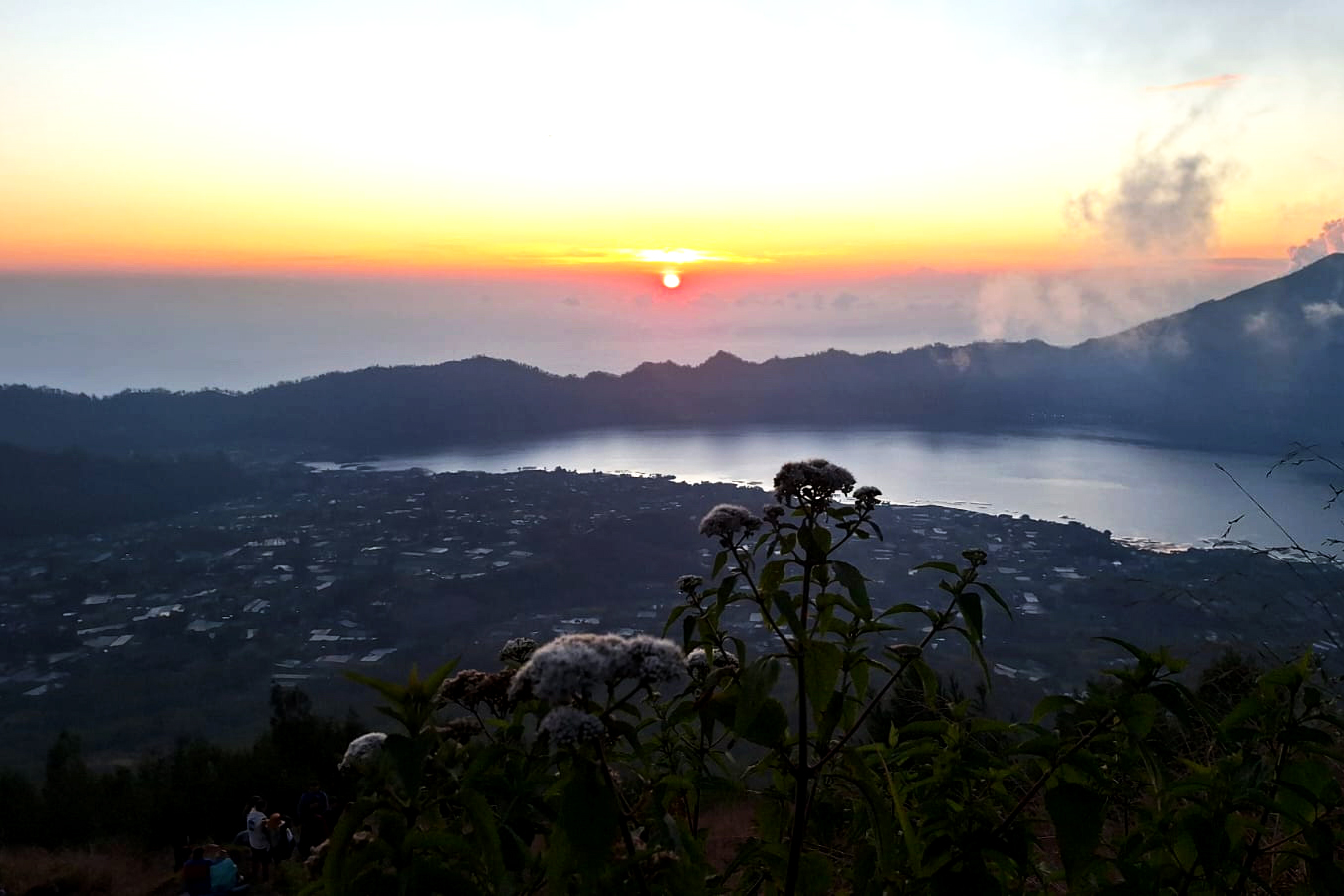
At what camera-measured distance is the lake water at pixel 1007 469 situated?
61.7 metres

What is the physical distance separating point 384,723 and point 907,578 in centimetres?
3164

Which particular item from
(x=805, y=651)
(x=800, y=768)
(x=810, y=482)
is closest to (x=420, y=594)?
(x=810, y=482)

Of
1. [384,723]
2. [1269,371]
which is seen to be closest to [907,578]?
[384,723]

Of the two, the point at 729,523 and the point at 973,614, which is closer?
the point at 973,614

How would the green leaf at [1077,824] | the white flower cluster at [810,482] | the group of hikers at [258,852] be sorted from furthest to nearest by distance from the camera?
the group of hikers at [258,852], the white flower cluster at [810,482], the green leaf at [1077,824]

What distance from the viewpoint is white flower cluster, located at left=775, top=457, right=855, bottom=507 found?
7.79 feet

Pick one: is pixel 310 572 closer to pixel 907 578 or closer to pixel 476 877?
pixel 907 578

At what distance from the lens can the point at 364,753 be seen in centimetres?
189

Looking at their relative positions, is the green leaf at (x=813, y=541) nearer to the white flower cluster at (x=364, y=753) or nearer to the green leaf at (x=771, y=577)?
the green leaf at (x=771, y=577)

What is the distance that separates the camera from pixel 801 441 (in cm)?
11069

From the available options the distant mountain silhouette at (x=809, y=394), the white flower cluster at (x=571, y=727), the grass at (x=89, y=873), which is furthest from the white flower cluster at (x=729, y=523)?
the distant mountain silhouette at (x=809, y=394)

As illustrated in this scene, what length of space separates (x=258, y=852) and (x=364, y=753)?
10353mm

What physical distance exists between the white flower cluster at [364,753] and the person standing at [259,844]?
9.95 meters

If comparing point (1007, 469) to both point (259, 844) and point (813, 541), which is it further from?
point (813, 541)
